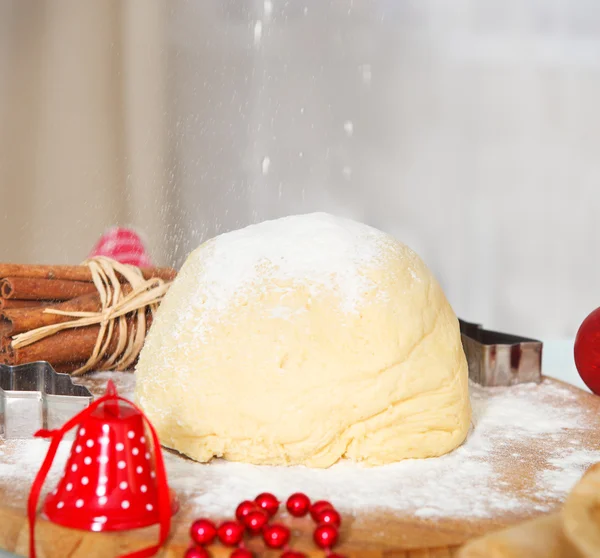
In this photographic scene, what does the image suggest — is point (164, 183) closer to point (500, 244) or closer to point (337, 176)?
point (337, 176)

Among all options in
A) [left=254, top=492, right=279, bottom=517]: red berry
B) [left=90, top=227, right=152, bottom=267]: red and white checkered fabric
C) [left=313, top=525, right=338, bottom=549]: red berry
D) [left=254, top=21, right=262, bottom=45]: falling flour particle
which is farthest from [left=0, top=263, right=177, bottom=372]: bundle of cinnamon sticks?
[left=254, top=21, right=262, bottom=45]: falling flour particle

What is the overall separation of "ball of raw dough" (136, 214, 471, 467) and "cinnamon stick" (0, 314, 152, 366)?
1.56 feet

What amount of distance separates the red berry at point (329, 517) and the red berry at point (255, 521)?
2.4 inches

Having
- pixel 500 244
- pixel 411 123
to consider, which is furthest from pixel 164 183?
pixel 500 244

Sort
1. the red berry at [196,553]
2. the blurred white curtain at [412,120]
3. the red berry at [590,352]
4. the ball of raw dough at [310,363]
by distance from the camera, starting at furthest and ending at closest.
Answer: the blurred white curtain at [412,120] → the red berry at [590,352] → the ball of raw dough at [310,363] → the red berry at [196,553]

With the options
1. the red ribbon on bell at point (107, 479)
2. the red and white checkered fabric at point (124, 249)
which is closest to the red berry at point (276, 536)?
the red ribbon on bell at point (107, 479)

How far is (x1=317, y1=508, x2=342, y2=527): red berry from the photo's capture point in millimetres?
791

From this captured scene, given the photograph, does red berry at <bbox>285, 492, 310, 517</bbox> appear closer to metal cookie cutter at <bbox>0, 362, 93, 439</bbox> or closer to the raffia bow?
metal cookie cutter at <bbox>0, 362, 93, 439</bbox>

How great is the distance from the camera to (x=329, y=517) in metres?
0.79

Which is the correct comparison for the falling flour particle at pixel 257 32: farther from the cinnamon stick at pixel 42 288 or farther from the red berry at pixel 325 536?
the red berry at pixel 325 536

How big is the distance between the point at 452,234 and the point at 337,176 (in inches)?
17.7

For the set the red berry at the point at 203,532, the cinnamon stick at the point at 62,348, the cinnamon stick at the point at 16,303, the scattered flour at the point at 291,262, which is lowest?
the cinnamon stick at the point at 62,348

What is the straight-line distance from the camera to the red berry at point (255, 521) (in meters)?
0.78

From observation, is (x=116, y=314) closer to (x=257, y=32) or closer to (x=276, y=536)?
(x=276, y=536)
